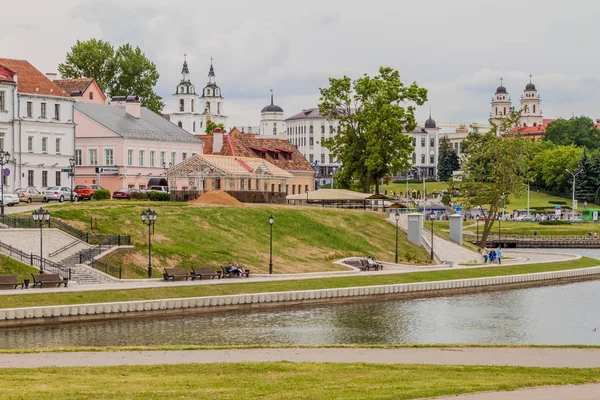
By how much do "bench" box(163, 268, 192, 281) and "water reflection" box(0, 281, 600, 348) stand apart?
6.43m

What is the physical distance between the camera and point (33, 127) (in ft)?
277

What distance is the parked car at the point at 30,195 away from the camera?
→ 7538 cm

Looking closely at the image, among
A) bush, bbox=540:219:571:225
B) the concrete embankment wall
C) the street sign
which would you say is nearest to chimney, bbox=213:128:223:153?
the street sign

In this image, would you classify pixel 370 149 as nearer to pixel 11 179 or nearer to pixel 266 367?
pixel 11 179

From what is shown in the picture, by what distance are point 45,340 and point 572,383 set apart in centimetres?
2209

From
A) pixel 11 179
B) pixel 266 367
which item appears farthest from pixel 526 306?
pixel 11 179

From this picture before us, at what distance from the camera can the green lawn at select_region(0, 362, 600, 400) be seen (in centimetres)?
2344

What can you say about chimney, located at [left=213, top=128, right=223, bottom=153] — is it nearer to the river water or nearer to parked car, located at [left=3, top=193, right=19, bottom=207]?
parked car, located at [left=3, top=193, right=19, bottom=207]

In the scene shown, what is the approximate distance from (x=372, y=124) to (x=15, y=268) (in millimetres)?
56401

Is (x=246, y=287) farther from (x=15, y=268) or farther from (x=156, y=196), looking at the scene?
(x=156, y=196)

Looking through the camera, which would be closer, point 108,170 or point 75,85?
point 108,170

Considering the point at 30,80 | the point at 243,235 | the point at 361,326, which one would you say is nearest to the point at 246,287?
the point at 361,326

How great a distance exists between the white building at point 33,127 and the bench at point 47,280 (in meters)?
33.0

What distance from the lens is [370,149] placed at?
104500 mm
